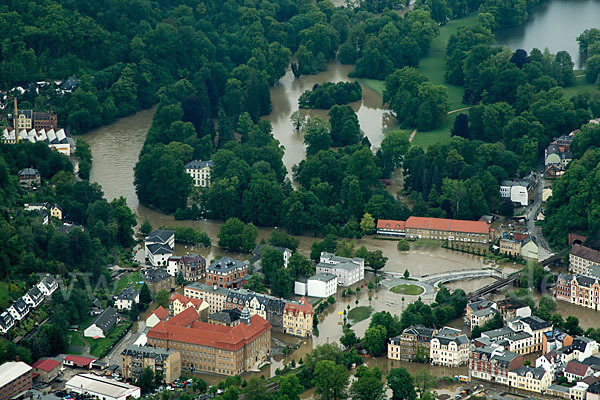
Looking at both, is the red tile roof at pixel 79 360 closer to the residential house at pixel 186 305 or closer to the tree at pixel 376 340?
the residential house at pixel 186 305

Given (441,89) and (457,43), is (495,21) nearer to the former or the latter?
(457,43)

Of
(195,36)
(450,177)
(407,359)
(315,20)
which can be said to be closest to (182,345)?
(407,359)

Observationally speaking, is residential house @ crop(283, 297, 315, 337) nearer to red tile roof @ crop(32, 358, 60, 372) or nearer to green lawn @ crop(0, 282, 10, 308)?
red tile roof @ crop(32, 358, 60, 372)

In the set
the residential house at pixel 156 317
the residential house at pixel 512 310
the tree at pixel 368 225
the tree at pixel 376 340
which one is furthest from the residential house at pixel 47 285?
the residential house at pixel 512 310

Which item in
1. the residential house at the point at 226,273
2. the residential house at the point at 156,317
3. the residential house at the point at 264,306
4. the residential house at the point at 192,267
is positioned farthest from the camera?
the residential house at the point at 192,267

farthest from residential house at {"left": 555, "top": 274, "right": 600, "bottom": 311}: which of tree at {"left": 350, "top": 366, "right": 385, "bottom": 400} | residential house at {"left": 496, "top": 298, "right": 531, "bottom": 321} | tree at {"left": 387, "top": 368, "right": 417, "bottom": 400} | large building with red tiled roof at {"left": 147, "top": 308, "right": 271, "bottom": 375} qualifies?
large building with red tiled roof at {"left": 147, "top": 308, "right": 271, "bottom": 375}

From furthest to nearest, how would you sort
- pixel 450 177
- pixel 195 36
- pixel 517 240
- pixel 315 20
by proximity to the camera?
pixel 315 20
pixel 195 36
pixel 450 177
pixel 517 240

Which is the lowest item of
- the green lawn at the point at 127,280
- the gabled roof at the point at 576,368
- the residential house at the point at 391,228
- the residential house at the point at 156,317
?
the gabled roof at the point at 576,368

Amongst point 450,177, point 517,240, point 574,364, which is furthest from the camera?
point 450,177
